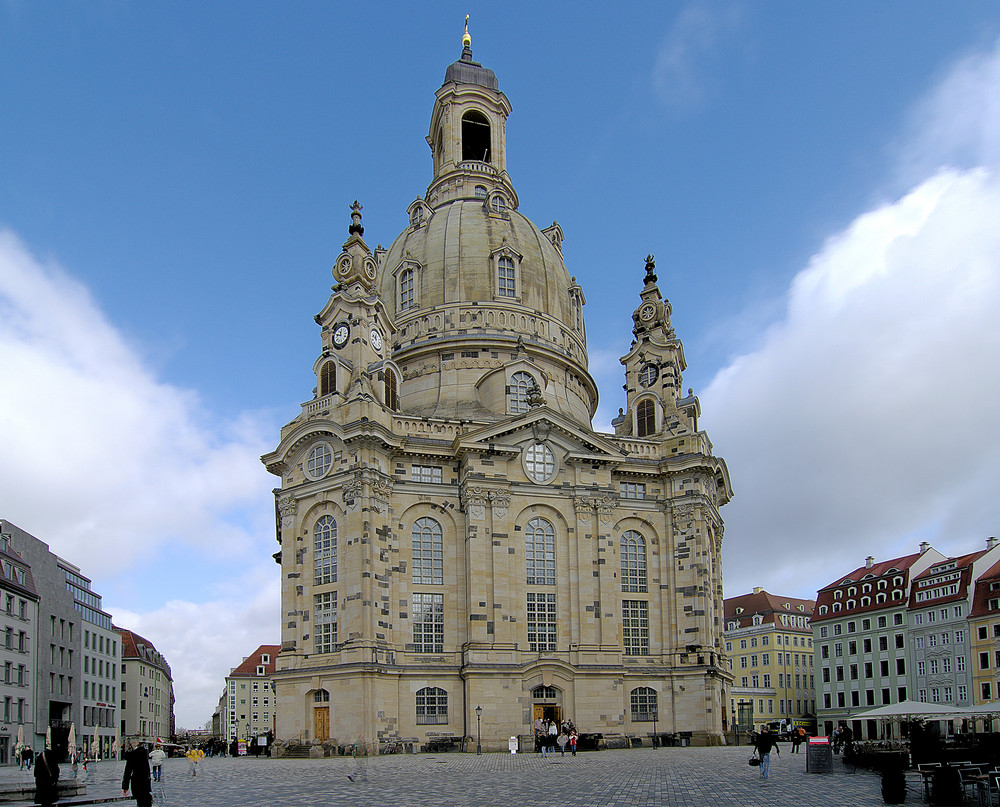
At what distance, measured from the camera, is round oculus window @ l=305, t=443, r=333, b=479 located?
59406 mm

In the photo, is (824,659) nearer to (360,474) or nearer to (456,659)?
(456,659)

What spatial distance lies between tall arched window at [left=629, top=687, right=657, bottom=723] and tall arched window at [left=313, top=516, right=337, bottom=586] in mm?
19565

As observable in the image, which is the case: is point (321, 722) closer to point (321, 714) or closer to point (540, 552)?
point (321, 714)

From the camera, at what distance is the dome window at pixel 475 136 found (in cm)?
8650

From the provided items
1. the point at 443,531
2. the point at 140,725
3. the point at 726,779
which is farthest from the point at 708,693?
the point at 140,725

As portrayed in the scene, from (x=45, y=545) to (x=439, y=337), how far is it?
117ft

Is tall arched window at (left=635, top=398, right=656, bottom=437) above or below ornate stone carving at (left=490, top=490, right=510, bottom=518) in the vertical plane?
above

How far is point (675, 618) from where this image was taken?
63.4 meters

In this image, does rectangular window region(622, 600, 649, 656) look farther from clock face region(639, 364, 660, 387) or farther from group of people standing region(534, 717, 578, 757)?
clock face region(639, 364, 660, 387)

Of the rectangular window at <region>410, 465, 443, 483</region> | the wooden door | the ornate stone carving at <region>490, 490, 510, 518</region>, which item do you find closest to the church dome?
the rectangular window at <region>410, 465, 443, 483</region>

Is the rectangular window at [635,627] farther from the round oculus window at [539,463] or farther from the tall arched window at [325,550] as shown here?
the tall arched window at [325,550]

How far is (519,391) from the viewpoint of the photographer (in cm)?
6619

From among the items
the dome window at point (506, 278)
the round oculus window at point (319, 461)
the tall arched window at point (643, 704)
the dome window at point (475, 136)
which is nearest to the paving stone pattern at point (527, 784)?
the tall arched window at point (643, 704)

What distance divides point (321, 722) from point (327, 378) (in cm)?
2072
